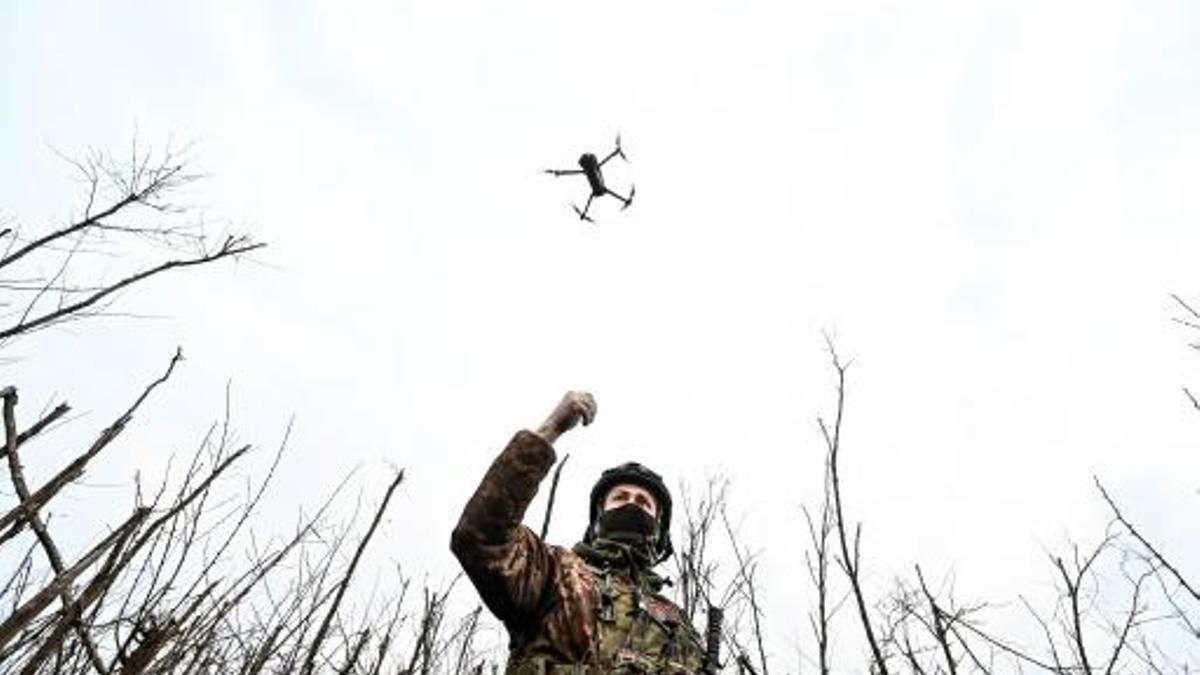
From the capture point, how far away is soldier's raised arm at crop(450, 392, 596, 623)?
12.1ft

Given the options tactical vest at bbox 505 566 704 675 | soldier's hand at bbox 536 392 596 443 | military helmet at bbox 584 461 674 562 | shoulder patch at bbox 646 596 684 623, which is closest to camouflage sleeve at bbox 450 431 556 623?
soldier's hand at bbox 536 392 596 443

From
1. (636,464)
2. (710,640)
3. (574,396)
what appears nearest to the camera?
(574,396)

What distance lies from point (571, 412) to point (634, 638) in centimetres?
118

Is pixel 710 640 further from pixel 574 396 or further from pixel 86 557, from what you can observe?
pixel 86 557

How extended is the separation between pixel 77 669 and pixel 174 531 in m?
1.24

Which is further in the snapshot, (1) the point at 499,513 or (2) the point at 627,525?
(2) the point at 627,525

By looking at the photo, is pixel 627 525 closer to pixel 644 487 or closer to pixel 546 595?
pixel 644 487

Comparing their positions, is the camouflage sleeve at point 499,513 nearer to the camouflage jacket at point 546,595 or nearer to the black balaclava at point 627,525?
the camouflage jacket at point 546,595

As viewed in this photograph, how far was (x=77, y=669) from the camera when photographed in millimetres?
3061

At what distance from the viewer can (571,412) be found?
12.9ft

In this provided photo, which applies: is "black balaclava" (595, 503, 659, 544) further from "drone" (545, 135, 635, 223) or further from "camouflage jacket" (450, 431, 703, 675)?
"drone" (545, 135, 635, 223)

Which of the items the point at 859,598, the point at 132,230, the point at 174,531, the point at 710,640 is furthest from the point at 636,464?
the point at 132,230

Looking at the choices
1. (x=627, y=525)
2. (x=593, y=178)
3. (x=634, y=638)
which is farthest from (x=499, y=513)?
(x=593, y=178)

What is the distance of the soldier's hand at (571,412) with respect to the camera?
3.87 metres
